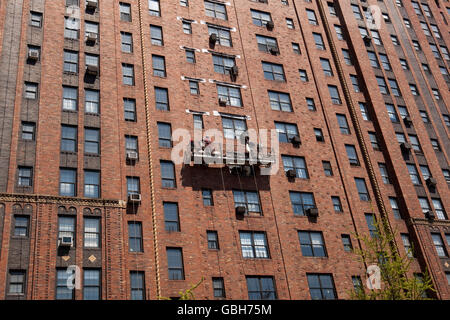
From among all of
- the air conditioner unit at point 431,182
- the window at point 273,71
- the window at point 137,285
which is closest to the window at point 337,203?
the air conditioner unit at point 431,182

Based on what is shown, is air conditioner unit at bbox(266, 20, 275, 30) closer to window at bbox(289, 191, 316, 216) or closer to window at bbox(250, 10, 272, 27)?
window at bbox(250, 10, 272, 27)

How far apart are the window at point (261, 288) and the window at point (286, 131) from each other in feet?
43.3

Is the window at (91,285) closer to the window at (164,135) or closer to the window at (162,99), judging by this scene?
the window at (164,135)

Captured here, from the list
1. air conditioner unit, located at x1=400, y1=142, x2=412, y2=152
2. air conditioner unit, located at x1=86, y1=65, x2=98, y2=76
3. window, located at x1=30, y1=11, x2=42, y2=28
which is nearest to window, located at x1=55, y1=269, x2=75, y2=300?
air conditioner unit, located at x1=86, y1=65, x2=98, y2=76

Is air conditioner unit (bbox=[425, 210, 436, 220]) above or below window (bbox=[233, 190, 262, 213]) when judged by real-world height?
below

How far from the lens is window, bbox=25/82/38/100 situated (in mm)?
36444

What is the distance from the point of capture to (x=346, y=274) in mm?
38469

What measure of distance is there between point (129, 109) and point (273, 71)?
16.0 meters

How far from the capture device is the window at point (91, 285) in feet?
101

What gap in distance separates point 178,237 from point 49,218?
8.74 meters

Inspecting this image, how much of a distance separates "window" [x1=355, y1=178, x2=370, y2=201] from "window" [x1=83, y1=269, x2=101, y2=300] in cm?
2396

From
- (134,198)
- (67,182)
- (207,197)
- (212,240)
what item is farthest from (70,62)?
(212,240)
